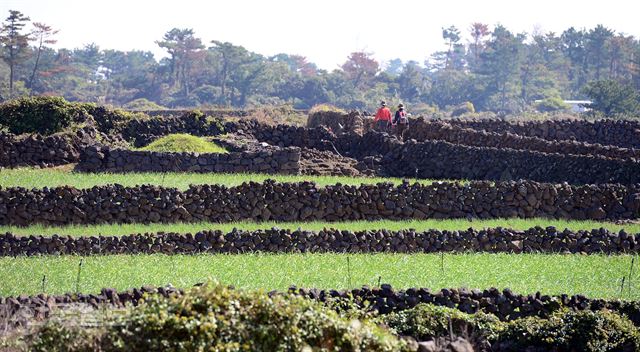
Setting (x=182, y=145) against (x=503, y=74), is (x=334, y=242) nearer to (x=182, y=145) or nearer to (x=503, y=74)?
(x=182, y=145)

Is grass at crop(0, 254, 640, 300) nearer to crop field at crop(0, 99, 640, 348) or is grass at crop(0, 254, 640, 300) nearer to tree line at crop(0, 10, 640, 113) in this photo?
crop field at crop(0, 99, 640, 348)

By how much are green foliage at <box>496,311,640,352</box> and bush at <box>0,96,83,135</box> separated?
28558mm

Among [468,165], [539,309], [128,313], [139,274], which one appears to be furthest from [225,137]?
[128,313]

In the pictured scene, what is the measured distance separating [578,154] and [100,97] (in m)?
74.0

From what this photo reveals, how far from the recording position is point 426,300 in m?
13.9

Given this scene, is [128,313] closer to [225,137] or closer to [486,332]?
[486,332]

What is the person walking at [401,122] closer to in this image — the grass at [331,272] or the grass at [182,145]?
the grass at [182,145]

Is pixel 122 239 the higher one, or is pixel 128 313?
pixel 128 313

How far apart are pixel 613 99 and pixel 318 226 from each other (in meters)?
53.5

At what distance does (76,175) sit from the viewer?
3050cm

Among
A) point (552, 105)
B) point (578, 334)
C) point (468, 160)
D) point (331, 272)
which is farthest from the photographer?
point (552, 105)

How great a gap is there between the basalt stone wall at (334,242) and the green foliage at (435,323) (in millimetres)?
7661

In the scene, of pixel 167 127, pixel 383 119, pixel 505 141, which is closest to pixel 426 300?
pixel 505 141

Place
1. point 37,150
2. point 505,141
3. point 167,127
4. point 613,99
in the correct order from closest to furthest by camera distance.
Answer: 1. point 37,150
2. point 505,141
3. point 167,127
4. point 613,99
